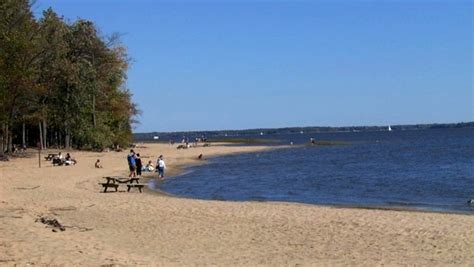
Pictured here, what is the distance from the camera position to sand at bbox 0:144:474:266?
11.8 meters

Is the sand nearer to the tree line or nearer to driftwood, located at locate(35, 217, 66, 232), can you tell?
driftwood, located at locate(35, 217, 66, 232)

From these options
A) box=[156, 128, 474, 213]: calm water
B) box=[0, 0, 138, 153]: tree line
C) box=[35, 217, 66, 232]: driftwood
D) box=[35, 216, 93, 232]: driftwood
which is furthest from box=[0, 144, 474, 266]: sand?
box=[0, 0, 138, 153]: tree line

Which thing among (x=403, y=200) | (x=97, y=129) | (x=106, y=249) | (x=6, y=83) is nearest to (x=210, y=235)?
(x=106, y=249)

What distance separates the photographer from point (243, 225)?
1641 cm

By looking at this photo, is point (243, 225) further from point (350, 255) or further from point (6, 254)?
point (6, 254)

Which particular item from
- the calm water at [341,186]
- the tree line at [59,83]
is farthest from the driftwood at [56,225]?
the tree line at [59,83]

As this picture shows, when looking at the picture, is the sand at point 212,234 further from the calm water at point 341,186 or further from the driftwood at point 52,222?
the calm water at point 341,186

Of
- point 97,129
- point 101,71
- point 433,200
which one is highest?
point 101,71

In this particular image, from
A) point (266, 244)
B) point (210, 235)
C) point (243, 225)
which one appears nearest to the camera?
point (266, 244)

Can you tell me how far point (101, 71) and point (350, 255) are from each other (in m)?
Answer: 52.6

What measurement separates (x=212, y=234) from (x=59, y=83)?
43.9 meters

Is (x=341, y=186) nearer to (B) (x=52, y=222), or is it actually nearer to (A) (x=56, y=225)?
(B) (x=52, y=222)

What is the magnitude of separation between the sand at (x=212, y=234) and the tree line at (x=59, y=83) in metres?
21.5

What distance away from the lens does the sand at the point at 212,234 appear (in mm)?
11773
